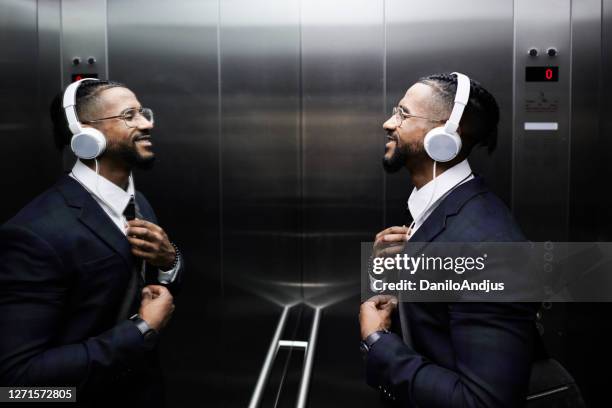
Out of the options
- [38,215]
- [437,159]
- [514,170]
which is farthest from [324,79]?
[38,215]

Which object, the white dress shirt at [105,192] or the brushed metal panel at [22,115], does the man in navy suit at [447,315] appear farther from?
the brushed metal panel at [22,115]

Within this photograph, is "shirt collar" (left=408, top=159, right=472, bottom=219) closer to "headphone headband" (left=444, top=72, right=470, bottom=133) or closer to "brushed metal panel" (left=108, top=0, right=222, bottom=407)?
"headphone headband" (left=444, top=72, right=470, bottom=133)

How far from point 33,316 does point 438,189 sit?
119 centimetres

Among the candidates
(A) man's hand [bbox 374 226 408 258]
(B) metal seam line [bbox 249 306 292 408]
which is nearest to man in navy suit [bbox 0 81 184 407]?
(A) man's hand [bbox 374 226 408 258]

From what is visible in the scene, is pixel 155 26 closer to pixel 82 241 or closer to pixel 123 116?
pixel 123 116

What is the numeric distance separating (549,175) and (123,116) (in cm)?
200

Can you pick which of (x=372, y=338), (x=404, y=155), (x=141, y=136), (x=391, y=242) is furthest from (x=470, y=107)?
(x=141, y=136)

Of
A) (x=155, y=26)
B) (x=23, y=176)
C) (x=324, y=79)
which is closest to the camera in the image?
(x=23, y=176)

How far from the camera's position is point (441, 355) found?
153 centimetres

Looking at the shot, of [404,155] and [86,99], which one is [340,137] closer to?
[404,155]

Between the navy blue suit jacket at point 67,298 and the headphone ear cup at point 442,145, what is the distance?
0.95 meters

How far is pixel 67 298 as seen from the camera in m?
1.44

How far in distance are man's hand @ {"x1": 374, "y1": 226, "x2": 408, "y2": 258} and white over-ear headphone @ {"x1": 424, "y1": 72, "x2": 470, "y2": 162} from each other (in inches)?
11.1

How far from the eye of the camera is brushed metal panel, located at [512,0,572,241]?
2.53 metres
